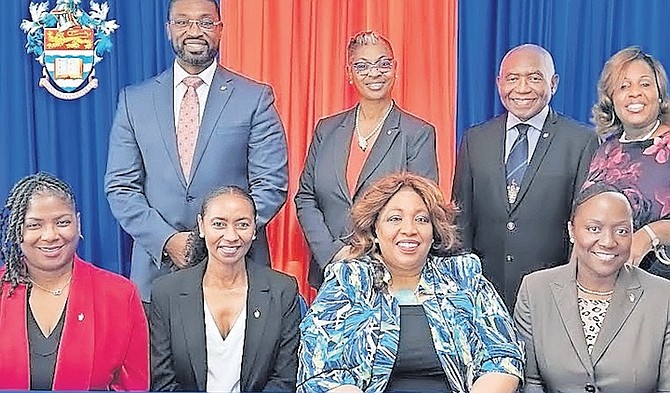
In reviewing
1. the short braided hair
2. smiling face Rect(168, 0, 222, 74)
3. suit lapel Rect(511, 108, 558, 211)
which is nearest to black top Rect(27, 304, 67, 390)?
the short braided hair

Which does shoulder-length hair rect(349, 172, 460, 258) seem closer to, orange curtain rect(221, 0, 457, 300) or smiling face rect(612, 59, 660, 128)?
smiling face rect(612, 59, 660, 128)

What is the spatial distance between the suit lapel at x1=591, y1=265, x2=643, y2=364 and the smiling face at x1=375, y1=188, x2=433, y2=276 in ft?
1.77

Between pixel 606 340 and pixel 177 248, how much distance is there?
58.4 inches

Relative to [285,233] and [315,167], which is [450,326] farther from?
[285,233]

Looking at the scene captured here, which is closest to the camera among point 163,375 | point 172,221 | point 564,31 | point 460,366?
point 460,366

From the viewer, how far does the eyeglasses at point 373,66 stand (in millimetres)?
3635

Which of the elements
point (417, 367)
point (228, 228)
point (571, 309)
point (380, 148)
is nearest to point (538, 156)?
point (380, 148)

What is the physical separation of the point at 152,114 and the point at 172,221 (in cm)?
40

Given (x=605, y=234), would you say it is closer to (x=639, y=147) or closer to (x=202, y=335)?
(x=639, y=147)

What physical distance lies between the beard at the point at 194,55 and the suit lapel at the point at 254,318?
0.90 m

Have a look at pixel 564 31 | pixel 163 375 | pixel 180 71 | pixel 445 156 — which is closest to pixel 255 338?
pixel 163 375

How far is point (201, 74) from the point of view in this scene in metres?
3.71

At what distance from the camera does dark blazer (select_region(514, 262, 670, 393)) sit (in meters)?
2.76

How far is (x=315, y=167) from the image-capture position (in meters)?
3.73
